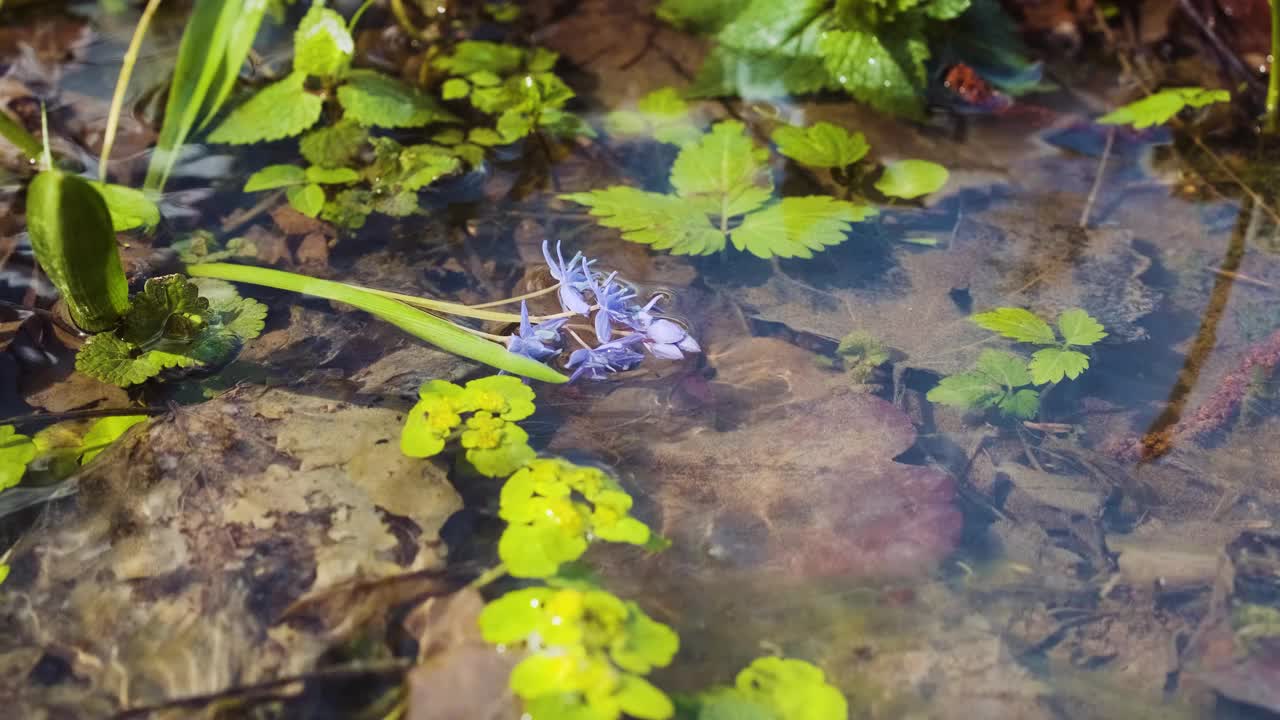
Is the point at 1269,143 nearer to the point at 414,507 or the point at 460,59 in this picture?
the point at 460,59

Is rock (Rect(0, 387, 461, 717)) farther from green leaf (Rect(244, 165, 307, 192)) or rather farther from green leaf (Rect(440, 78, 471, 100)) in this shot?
green leaf (Rect(440, 78, 471, 100))

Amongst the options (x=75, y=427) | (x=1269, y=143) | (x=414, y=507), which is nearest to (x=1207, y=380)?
(x=1269, y=143)

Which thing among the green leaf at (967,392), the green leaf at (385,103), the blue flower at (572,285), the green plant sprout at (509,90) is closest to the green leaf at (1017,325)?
the green leaf at (967,392)

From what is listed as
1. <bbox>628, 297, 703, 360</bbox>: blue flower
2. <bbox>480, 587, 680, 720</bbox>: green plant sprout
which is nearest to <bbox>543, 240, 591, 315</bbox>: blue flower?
<bbox>628, 297, 703, 360</bbox>: blue flower

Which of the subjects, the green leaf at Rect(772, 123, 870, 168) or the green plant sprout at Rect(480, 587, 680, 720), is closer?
the green plant sprout at Rect(480, 587, 680, 720)

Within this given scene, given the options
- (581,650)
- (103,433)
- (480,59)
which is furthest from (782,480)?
(480,59)

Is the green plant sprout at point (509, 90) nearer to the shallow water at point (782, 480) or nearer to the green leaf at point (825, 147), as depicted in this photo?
the shallow water at point (782, 480)

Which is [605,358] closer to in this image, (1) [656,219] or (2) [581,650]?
(1) [656,219]
